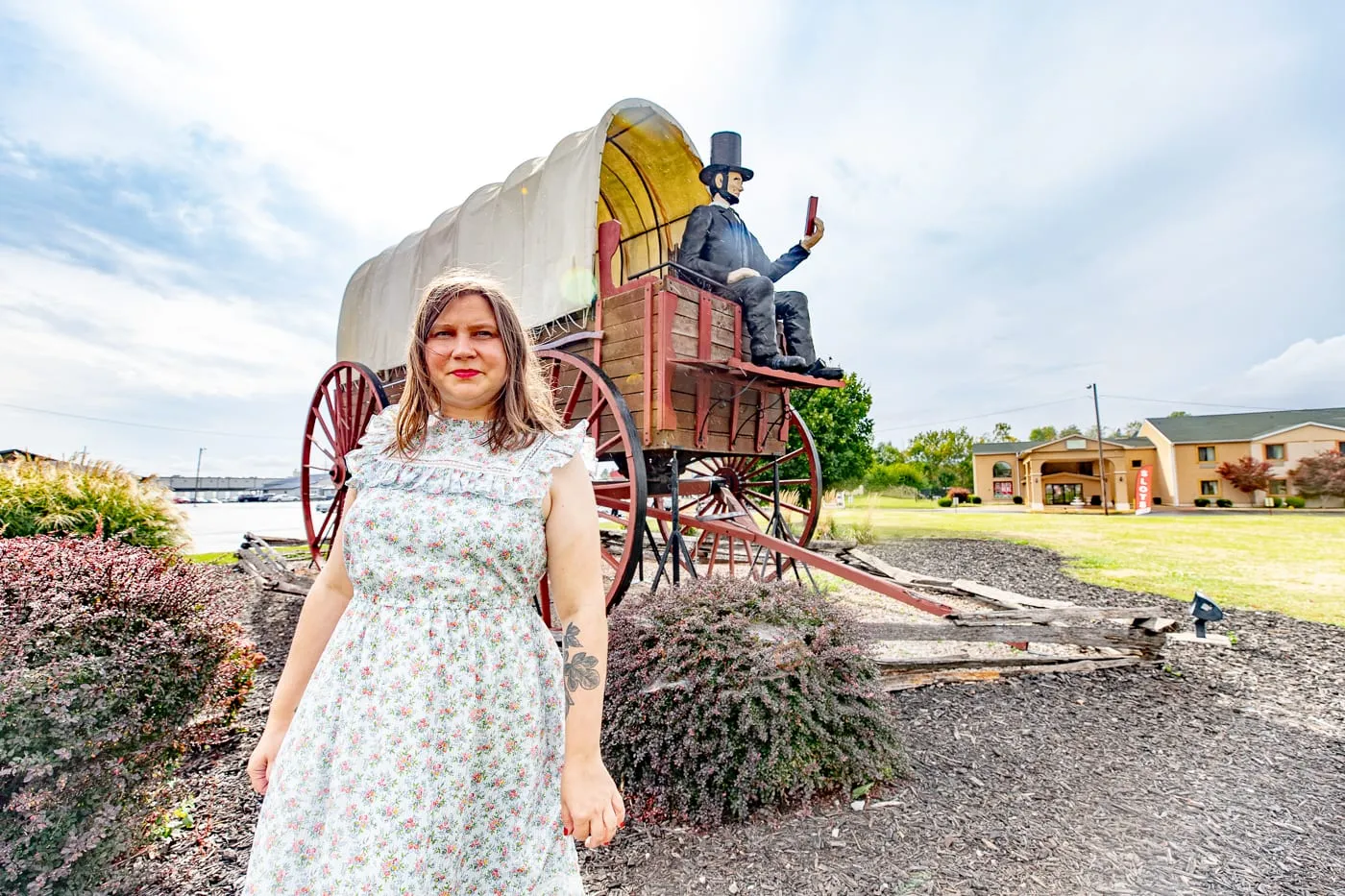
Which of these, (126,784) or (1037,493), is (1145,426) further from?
(126,784)

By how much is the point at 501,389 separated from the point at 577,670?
650mm

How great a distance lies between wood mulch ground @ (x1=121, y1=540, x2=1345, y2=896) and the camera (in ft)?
6.74

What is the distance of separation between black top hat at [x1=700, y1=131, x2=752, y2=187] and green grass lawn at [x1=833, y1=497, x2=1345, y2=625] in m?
6.86

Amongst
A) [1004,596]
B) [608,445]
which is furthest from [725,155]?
[1004,596]

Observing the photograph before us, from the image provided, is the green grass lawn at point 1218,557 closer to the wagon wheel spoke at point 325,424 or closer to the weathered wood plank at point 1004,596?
the weathered wood plank at point 1004,596

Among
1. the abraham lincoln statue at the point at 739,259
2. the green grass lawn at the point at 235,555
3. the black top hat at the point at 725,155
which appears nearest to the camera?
the abraham lincoln statue at the point at 739,259

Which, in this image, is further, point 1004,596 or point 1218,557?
point 1218,557

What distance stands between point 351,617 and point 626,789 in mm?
1691

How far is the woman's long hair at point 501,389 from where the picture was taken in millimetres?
1358

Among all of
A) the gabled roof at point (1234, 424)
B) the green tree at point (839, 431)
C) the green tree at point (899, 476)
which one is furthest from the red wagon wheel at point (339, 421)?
the gabled roof at point (1234, 424)

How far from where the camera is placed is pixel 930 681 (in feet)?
13.0

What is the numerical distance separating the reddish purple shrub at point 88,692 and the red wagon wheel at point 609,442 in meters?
1.72

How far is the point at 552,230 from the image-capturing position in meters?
4.24

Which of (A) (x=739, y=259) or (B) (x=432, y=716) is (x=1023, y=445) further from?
(B) (x=432, y=716)
